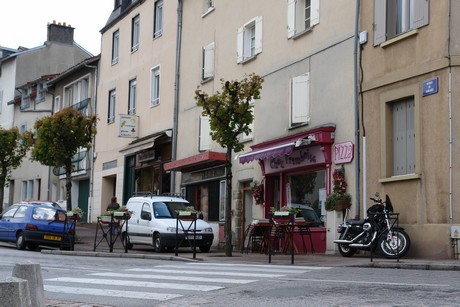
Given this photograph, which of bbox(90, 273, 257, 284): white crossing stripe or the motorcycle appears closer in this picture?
bbox(90, 273, 257, 284): white crossing stripe

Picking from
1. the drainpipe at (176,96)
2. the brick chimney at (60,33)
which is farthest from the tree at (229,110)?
the brick chimney at (60,33)

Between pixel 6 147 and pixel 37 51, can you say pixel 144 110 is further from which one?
pixel 37 51

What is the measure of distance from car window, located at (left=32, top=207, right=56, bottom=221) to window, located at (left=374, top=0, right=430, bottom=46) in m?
11.8

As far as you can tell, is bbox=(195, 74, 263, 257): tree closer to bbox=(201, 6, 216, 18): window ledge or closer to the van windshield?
the van windshield

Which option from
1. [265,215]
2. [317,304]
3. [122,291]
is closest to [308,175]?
[265,215]

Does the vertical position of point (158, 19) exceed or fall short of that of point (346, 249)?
it exceeds it

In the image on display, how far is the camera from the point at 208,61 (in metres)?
27.4

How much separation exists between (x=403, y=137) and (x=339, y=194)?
7.90ft

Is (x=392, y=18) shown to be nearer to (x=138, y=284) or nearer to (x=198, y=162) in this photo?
(x=198, y=162)

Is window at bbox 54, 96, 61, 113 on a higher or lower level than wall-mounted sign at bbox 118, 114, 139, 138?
higher

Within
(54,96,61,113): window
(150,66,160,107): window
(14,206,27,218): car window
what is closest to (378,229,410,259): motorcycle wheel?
(14,206,27,218): car window

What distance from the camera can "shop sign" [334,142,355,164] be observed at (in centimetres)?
1896

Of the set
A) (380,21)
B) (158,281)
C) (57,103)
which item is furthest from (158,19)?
(158,281)

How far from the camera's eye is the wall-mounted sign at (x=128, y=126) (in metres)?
32.1
